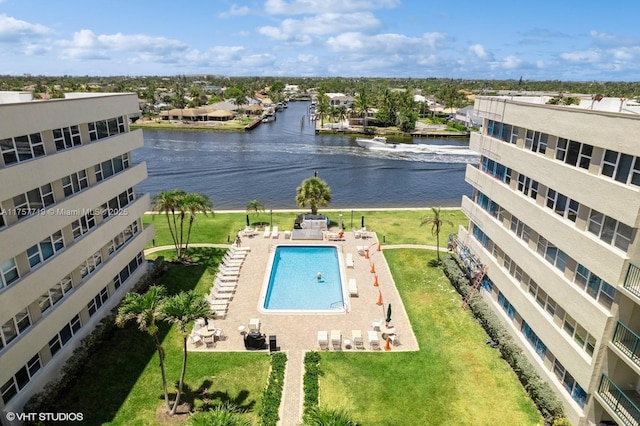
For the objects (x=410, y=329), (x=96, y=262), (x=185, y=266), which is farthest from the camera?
(x=185, y=266)

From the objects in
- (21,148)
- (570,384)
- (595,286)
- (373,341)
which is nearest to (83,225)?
(21,148)

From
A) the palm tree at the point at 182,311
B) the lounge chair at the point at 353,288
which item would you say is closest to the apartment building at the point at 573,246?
the lounge chair at the point at 353,288

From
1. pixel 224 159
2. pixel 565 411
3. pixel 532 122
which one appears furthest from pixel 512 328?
pixel 224 159

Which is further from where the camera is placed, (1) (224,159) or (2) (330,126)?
(2) (330,126)

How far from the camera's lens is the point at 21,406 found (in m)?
17.0

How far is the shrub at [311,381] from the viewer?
18.7 meters

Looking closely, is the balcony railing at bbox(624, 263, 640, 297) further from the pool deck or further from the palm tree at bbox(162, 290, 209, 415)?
the palm tree at bbox(162, 290, 209, 415)

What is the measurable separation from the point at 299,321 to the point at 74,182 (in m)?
14.8

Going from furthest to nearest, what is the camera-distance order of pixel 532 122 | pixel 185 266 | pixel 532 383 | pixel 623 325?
pixel 185 266 < pixel 532 122 < pixel 532 383 < pixel 623 325

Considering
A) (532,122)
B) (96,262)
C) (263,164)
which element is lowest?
(263,164)

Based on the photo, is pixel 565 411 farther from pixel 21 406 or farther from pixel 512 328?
pixel 21 406

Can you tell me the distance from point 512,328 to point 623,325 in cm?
897

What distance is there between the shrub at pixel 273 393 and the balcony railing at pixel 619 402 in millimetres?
13223

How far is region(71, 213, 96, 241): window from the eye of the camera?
2116cm
